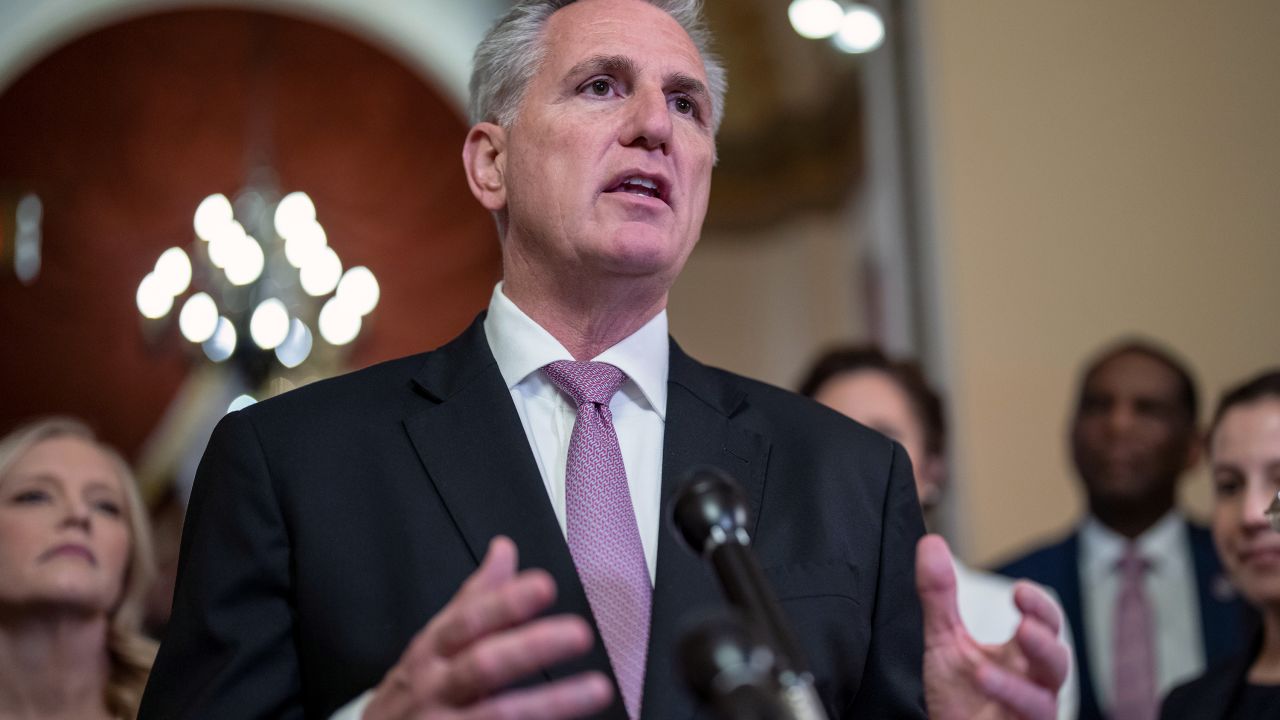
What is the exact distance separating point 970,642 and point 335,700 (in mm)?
638

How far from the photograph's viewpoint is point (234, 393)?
6.78 m

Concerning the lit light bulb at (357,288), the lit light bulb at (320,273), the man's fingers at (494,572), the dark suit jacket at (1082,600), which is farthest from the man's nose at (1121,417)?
the lit light bulb at (320,273)

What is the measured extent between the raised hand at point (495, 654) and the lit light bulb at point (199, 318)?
549 centimetres

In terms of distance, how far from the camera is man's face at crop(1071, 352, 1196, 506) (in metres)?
3.42

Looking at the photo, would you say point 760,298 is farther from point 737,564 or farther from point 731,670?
point 731,670

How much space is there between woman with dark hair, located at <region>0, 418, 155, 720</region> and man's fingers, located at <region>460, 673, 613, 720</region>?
162cm

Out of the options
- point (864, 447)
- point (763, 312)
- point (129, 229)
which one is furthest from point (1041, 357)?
point (129, 229)

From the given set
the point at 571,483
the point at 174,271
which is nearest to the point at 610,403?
the point at 571,483

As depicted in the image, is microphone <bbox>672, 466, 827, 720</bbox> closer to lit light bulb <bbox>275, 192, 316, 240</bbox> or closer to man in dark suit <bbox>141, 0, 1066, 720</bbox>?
man in dark suit <bbox>141, 0, 1066, 720</bbox>

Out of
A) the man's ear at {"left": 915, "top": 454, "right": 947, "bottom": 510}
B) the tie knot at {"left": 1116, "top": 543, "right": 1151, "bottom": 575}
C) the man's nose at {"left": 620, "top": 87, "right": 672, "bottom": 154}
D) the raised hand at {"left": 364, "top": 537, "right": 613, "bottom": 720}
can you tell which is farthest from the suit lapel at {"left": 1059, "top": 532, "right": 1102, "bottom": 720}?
the raised hand at {"left": 364, "top": 537, "right": 613, "bottom": 720}

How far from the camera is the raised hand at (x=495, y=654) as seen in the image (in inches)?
42.7

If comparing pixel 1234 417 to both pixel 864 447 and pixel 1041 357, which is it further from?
pixel 1041 357

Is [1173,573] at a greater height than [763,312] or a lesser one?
lesser

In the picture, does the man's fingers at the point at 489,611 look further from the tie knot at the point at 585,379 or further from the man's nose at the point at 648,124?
the man's nose at the point at 648,124
